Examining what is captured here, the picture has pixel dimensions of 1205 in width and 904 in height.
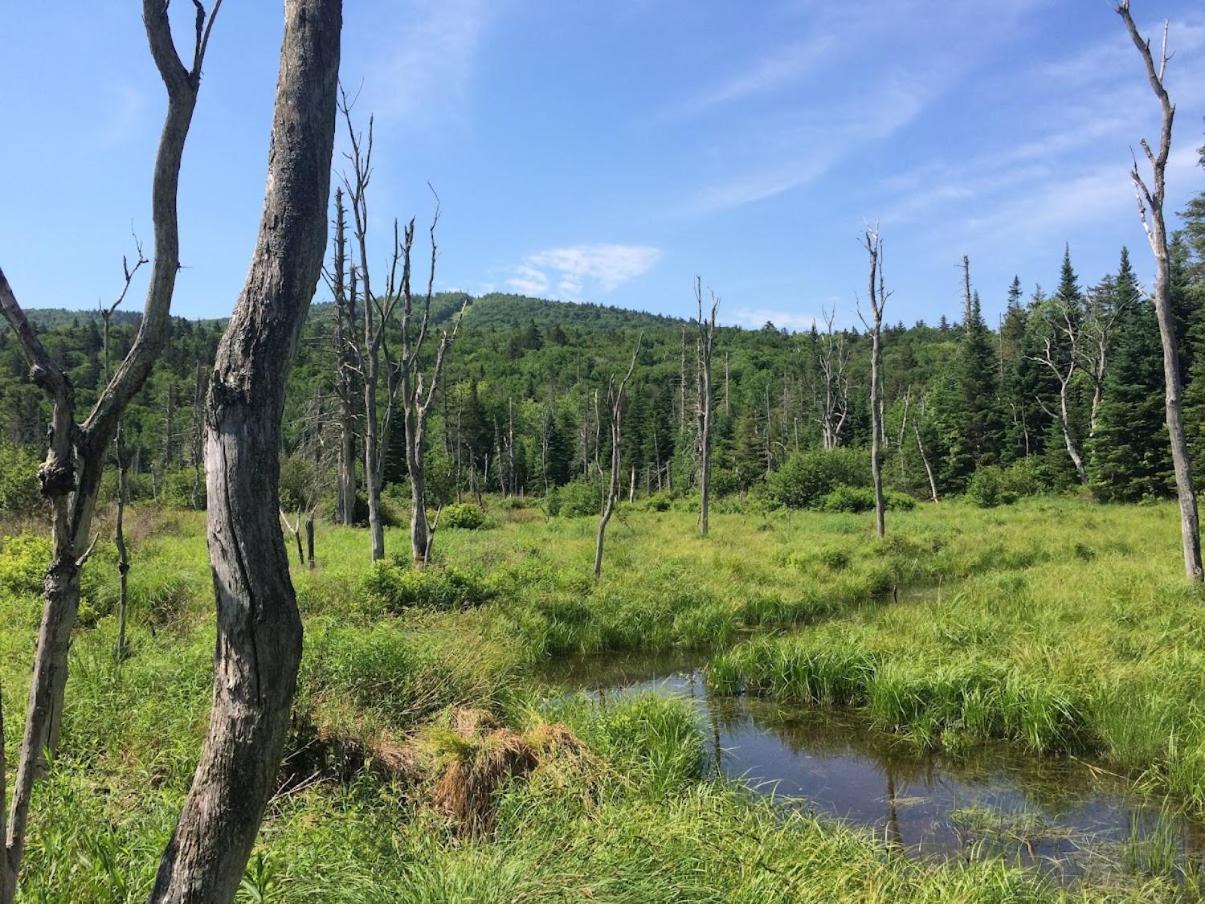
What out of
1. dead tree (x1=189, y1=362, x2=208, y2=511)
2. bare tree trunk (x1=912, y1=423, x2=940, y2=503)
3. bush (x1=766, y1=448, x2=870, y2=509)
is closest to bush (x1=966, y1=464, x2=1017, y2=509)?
bush (x1=766, y1=448, x2=870, y2=509)

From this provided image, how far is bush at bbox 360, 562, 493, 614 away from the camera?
11055 mm

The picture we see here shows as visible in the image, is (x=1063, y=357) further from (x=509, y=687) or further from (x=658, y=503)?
(x=509, y=687)

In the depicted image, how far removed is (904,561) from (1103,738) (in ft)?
34.0

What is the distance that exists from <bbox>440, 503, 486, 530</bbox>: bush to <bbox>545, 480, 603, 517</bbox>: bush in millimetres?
7155

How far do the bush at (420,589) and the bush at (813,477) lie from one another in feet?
82.6

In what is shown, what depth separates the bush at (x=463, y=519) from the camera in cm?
2681

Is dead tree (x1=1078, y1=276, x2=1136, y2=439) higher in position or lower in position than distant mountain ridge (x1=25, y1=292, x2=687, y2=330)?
lower

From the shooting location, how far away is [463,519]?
2697 centimetres

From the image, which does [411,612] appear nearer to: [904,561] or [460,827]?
[460,827]

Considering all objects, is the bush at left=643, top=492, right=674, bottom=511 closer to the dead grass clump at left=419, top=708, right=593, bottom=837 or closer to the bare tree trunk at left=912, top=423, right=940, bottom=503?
the bare tree trunk at left=912, top=423, right=940, bottom=503

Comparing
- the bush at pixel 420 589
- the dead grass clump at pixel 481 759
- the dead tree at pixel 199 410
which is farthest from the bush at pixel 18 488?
the dead grass clump at pixel 481 759

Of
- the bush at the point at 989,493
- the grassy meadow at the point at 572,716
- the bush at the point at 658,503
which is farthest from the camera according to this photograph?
the bush at the point at 658,503

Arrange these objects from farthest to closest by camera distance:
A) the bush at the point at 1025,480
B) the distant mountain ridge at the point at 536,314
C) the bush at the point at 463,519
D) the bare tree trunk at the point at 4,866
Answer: the distant mountain ridge at the point at 536,314 < the bush at the point at 1025,480 < the bush at the point at 463,519 < the bare tree trunk at the point at 4,866

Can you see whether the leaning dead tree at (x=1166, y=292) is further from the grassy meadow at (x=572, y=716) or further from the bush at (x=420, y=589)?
the bush at (x=420, y=589)
